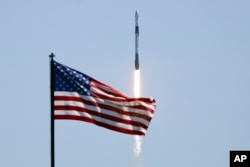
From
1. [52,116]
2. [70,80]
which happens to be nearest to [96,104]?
[70,80]

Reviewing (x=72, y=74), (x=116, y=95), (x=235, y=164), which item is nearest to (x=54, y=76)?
(x=72, y=74)

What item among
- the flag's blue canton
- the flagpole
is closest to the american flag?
the flag's blue canton

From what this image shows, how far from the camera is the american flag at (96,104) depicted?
50.2 m

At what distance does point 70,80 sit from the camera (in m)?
50.6

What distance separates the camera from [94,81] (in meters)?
51.7

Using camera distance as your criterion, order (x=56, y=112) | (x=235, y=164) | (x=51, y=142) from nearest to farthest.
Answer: (x=51, y=142) < (x=56, y=112) < (x=235, y=164)

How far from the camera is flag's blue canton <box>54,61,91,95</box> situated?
50.1 m

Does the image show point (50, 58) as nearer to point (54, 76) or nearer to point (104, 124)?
point (54, 76)

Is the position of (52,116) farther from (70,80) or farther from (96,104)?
(96,104)

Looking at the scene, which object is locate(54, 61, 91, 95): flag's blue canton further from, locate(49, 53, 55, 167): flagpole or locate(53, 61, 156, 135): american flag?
locate(49, 53, 55, 167): flagpole

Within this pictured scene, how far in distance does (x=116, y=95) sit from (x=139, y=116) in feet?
6.82

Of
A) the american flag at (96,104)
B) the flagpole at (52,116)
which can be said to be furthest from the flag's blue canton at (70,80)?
the flagpole at (52,116)

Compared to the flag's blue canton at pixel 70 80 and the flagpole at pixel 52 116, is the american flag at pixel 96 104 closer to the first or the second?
the flag's blue canton at pixel 70 80

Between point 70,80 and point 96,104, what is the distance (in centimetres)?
241
